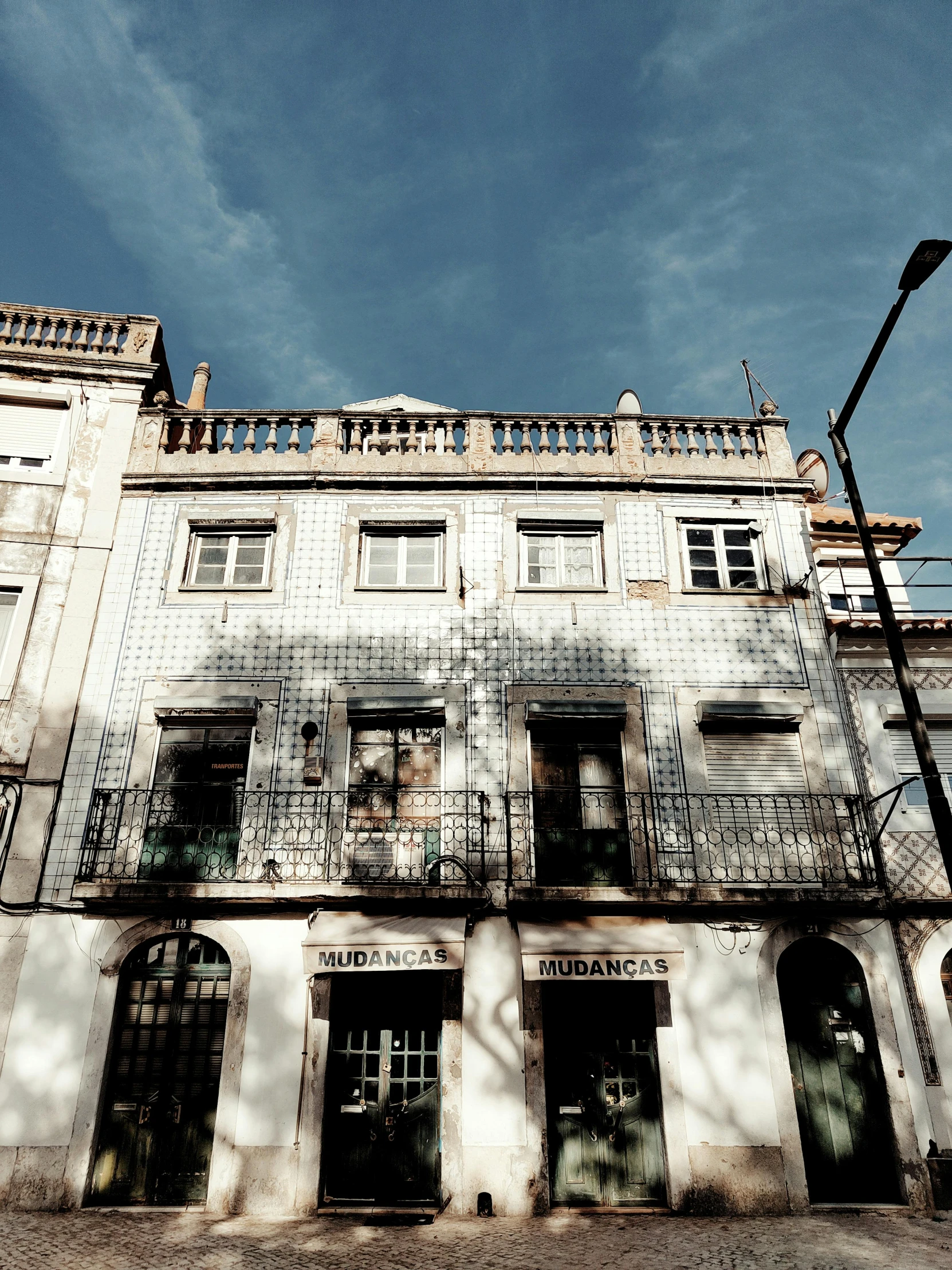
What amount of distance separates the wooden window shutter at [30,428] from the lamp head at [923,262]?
37.2ft

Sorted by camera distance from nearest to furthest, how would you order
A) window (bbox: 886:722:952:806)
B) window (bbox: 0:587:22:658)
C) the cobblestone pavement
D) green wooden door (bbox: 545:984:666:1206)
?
the cobblestone pavement → green wooden door (bbox: 545:984:666:1206) → window (bbox: 886:722:952:806) → window (bbox: 0:587:22:658)

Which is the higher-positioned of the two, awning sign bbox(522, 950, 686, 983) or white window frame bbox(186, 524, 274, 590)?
white window frame bbox(186, 524, 274, 590)

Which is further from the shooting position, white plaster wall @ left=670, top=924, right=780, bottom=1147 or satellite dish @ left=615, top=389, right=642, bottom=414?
satellite dish @ left=615, top=389, right=642, bottom=414

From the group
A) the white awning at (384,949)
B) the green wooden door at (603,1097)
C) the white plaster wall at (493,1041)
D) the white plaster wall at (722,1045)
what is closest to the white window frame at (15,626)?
the white awning at (384,949)

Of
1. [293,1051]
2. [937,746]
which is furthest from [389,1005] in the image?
[937,746]

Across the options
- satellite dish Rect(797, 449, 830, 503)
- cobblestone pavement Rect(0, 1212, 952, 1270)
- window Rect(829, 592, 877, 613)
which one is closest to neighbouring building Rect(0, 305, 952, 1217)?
window Rect(829, 592, 877, 613)

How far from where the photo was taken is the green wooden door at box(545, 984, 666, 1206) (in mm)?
8938

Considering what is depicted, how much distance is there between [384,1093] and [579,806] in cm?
399

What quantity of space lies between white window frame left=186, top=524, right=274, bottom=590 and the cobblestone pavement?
7400 mm

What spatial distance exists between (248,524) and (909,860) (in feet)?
32.7

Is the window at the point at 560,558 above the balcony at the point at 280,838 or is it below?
above

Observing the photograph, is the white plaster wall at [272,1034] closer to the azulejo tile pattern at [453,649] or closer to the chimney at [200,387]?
the azulejo tile pattern at [453,649]

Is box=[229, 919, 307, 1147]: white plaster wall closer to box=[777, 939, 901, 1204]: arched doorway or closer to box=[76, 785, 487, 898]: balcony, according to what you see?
box=[76, 785, 487, 898]: balcony

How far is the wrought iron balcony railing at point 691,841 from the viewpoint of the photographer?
32.6 ft
